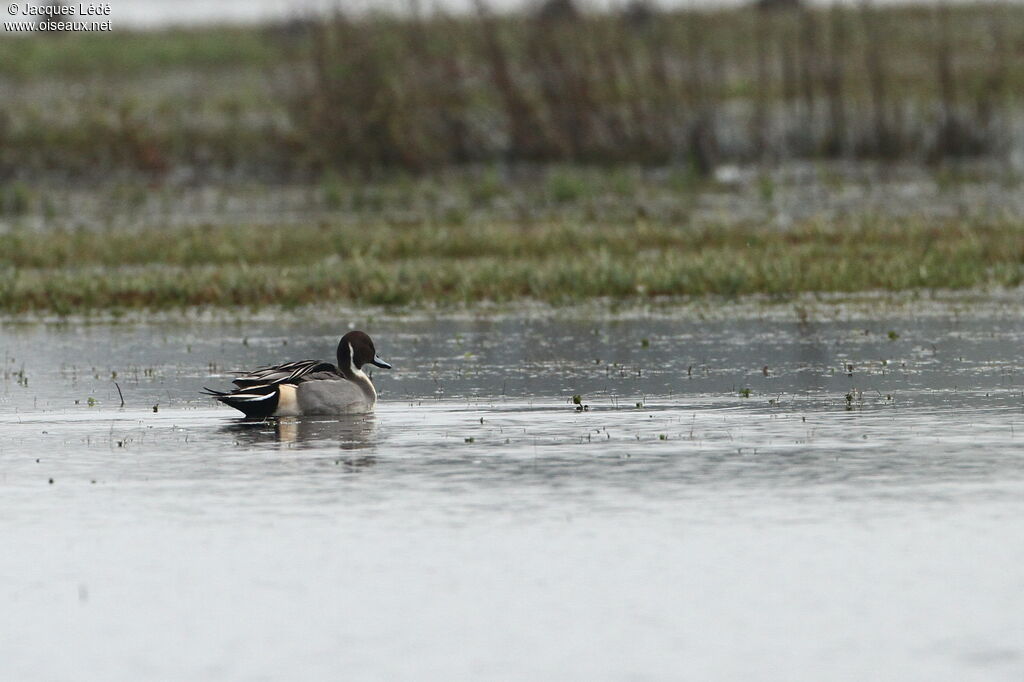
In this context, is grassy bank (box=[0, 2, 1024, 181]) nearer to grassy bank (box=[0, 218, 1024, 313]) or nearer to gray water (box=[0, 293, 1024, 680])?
grassy bank (box=[0, 218, 1024, 313])

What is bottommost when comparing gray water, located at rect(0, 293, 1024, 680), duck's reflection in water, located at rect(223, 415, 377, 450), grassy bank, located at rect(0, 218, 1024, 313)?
gray water, located at rect(0, 293, 1024, 680)

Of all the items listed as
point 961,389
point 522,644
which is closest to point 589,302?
point 961,389

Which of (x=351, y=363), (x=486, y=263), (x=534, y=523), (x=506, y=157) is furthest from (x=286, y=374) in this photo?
(x=506, y=157)

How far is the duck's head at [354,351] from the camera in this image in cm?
1357

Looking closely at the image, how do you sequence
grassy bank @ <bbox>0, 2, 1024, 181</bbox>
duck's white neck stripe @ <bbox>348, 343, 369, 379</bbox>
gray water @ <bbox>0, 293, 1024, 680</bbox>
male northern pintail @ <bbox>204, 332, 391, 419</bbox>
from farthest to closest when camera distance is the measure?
grassy bank @ <bbox>0, 2, 1024, 181</bbox>, duck's white neck stripe @ <bbox>348, 343, 369, 379</bbox>, male northern pintail @ <bbox>204, 332, 391, 419</bbox>, gray water @ <bbox>0, 293, 1024, 680</bbox>

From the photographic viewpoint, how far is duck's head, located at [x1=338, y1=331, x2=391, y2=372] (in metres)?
13.6

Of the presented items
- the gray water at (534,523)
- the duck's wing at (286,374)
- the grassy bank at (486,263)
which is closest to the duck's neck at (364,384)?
the duck's wing at (286,374)

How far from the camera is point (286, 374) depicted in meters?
13.2

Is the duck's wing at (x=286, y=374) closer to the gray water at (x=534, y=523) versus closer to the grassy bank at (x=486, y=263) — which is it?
the gray water at (x=534, y=523)

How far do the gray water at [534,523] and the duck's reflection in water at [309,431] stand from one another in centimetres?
5

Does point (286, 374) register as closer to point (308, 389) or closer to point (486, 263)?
point (308, 389)

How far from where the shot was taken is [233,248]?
25.0 meters

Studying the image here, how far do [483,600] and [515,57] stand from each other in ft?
100.0

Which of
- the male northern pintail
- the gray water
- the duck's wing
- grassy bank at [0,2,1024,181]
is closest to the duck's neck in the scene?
the male northern pintail
